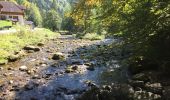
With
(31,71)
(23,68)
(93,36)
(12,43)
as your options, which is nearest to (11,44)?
(12,43)

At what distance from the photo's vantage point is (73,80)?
21.3 meters

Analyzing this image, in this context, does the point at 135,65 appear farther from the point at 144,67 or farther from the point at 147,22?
the point at 147,22

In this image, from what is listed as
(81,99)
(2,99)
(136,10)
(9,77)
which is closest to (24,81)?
Answer: (9,77)

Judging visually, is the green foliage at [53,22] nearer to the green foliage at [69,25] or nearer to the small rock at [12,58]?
the green foliage at [69,25]

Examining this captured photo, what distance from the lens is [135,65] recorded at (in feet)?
69.5

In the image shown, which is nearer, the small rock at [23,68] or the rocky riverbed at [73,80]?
the rocky riverbed at [73,80]

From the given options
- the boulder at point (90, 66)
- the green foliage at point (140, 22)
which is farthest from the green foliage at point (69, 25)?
the green foliage at point (140, 22)

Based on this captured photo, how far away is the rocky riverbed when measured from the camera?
1490 centimetres

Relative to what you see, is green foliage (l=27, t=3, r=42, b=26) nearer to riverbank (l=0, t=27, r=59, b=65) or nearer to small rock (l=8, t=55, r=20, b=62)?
riverbank (l=0, t=27, r=59, b=65)

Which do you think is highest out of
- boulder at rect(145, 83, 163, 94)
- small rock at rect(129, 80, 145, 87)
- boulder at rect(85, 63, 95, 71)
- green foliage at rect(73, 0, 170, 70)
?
green foliage at rect(73, 0, 170, 70)

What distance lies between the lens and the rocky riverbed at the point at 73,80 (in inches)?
587

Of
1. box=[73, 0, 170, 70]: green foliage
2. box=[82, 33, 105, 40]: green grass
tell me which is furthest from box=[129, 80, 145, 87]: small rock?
box=[82, 33, 105, 40]: green grass

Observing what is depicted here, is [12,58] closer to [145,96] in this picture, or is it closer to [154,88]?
[154,88]

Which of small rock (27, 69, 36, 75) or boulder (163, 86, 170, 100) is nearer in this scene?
boulder (163, 86, 170, 100)
